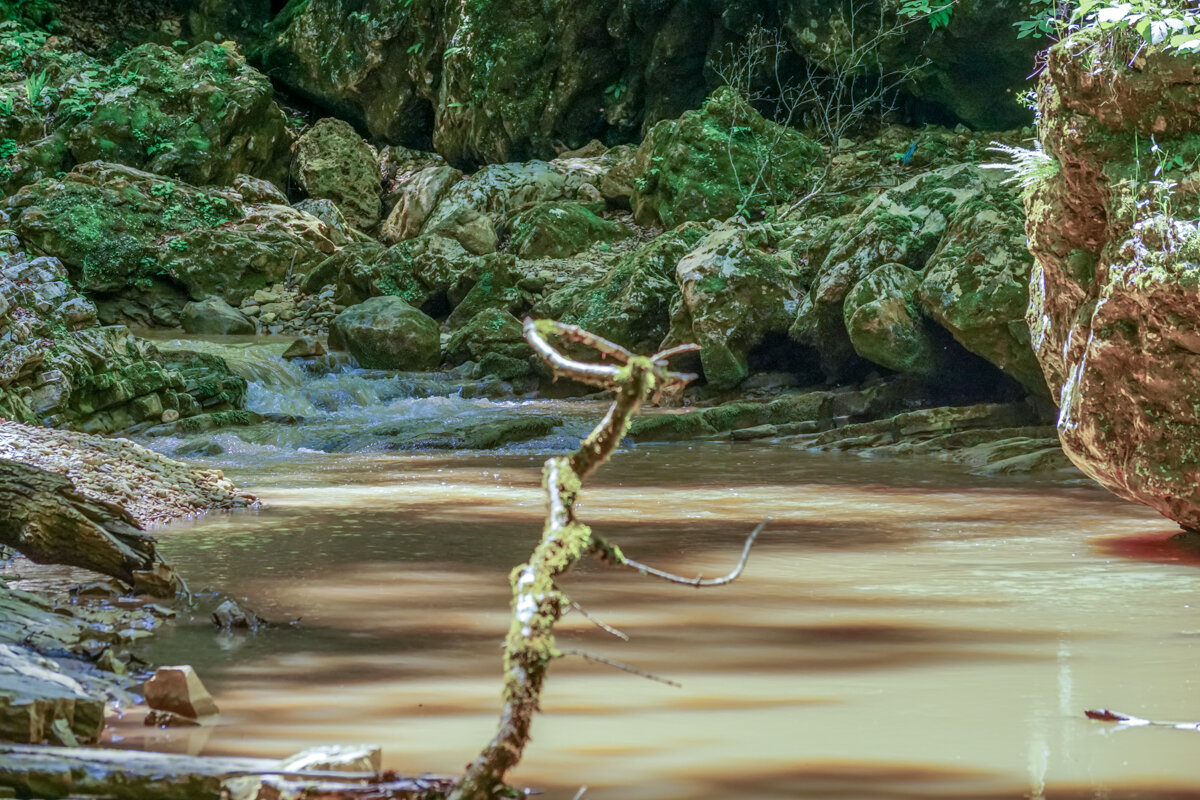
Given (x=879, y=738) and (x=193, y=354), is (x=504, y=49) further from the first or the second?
(x=879, y=738)

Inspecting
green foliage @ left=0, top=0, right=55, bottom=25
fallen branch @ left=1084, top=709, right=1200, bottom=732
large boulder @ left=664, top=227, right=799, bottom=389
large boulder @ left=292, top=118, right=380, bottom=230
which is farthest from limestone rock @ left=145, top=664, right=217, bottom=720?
green foliage @ left=0, top=0, right=55, bottom=25

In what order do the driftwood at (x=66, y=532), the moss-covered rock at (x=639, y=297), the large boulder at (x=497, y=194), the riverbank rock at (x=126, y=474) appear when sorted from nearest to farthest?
the driftwood at (x=66, y=532) < the riverbank rock at (x=126, y=474) < the moss-covered rock at (x=639, y=297) < the large boulder at (x=497, y=194)

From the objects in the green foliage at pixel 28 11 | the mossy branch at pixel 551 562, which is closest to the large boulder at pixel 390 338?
the green foliage at pixel 28 11

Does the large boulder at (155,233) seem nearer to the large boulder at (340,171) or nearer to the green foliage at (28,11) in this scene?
the large boulder at (340,171)

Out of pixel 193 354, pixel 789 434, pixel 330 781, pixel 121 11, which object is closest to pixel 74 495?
pixel 330 781

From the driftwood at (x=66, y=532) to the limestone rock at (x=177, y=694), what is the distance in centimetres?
172

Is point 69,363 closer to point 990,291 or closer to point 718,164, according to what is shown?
point 990,291

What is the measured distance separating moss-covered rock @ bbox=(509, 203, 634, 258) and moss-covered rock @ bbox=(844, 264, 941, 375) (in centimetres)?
999

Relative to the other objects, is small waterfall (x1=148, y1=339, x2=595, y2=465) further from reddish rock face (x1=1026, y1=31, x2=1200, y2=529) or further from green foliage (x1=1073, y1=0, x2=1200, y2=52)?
green foliage (x1=1073, y1=0, x2=1200, y2=52)

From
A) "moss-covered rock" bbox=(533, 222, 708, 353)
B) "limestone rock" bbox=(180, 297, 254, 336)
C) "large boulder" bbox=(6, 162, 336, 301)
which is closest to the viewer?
"moss-covered rock" bbox=(533, 222, 708, 353)

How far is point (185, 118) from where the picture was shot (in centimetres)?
2573

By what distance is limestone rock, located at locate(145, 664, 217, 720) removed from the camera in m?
3.49

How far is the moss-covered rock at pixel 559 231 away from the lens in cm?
2205

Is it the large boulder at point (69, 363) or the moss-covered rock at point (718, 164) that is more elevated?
the moss-covered rock at point (718, 164)
